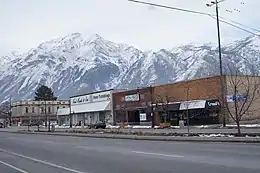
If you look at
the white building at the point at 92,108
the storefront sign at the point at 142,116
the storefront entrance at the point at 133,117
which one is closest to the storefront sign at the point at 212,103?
the storefront sign at the point at 142,116

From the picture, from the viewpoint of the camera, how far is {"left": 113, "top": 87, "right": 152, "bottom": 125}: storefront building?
7706 centimetres

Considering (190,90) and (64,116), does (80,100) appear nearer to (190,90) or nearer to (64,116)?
(64,116)

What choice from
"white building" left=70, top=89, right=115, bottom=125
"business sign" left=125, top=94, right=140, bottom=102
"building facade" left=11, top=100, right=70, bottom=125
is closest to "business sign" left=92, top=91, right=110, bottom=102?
"white building" left=70, top=89, right=115, bottom=125

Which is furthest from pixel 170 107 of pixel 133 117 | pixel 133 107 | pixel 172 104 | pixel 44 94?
pixel 44 94

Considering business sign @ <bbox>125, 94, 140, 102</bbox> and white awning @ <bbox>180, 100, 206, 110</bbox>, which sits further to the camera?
business sign @ <bbox>125, 94, 140, 102</bbox>

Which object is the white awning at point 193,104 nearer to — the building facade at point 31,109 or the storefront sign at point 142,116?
the storefront sign at point 142,116

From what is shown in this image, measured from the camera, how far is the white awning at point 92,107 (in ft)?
296

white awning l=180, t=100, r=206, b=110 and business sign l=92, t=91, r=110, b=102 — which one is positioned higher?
business sign l=92, t=91, r=110, b=102

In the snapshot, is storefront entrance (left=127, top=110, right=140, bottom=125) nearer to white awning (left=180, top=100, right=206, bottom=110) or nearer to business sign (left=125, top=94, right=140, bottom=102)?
business sign (left=125, top=94, right=140, bottom=102)

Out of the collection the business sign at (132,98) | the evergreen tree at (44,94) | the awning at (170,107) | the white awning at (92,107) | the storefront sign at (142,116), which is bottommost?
the storefront sign at (142,116)

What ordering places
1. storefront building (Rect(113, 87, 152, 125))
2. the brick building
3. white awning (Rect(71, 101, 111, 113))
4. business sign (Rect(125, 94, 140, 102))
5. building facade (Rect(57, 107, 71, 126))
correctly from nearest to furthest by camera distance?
the brick building, storefront building (Rect(113, 87, 152, 125)), business sign (Rect(125, 94, 140, 102)), white awning (Rect(71, 101, 111, 113)), building facade (Rect(57, 107, 71, 126))

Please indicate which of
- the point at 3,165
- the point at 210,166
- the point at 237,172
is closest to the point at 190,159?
the point at 210,166

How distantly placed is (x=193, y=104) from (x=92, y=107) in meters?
34.3

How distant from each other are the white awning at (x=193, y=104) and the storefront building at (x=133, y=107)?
946cm
